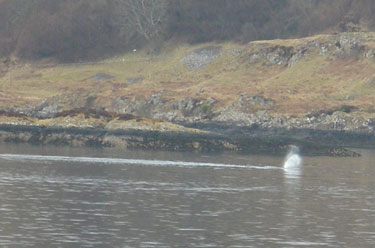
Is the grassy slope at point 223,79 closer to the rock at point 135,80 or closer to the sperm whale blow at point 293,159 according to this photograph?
the rock at point 135,80

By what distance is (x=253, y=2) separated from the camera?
167 m

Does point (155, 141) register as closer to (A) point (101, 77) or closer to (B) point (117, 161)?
(B) point (117, 161)

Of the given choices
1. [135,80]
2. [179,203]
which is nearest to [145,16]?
[135,80]

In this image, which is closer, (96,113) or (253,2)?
(96,113)

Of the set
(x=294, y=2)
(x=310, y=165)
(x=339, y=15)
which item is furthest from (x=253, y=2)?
(x=310, y=165)

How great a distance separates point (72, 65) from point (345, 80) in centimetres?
5577

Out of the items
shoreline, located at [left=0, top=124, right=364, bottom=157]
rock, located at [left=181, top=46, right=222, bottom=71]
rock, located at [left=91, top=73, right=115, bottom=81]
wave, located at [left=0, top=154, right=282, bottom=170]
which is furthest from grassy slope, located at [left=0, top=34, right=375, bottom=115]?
wave, located at [left=0, top=154, right=282, bottom=170]

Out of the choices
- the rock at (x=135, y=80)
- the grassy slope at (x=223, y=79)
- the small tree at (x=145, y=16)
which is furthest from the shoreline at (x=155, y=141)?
the small tree at (x=145, y=16)

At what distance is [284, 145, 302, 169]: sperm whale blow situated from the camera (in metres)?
67.9

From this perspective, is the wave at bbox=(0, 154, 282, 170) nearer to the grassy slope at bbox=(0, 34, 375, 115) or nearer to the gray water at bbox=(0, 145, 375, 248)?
the gray water at bbox=(0, 145, 375, 248)

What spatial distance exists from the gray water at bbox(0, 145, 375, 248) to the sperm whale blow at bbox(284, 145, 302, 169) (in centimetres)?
87

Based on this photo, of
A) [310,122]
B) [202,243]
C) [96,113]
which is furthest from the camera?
[310,122]

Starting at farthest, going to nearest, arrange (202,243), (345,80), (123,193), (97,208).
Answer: (345,80), (123,193), (97,208), (202,243)

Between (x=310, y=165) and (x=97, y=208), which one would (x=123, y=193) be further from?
(x=310, y=165)
